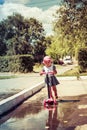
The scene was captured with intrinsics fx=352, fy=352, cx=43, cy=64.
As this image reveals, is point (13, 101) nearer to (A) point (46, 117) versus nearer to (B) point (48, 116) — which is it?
(B) point (48, 116)

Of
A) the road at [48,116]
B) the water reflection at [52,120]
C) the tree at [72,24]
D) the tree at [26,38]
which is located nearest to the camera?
the water reflection at [52,120]

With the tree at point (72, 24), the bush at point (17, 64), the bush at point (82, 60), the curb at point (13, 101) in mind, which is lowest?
the bush at point (17, 64)

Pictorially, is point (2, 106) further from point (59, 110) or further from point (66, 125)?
point (66, 125)

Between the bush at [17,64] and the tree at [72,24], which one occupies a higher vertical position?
the tree at [72,24]

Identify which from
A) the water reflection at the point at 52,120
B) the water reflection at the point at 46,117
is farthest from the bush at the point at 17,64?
the water reflection at the point at 52,120

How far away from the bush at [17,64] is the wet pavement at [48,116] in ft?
83.7

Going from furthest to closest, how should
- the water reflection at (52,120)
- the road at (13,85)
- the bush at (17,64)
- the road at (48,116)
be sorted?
the bush at (17,64), the road at (13,85), the road at (48,116), the water reflection at (52,120)

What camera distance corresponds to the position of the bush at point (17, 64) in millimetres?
38125

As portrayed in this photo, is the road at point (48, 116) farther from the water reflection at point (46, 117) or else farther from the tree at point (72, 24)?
the tree at point (72, 24)

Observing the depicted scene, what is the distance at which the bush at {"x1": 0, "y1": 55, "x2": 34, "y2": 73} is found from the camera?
38125mm

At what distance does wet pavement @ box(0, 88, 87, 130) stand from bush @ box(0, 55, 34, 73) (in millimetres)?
25526

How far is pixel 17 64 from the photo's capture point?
126 feet

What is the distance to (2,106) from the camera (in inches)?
409

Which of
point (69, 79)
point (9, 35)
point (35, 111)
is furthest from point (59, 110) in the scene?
point (9, 35)
